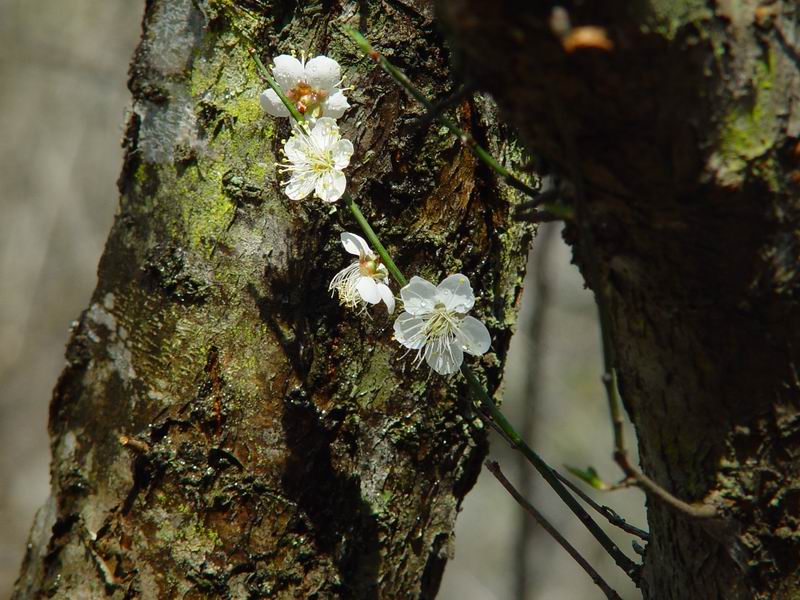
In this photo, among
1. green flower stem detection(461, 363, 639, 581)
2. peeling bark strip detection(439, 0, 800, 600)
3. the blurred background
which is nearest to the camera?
peeling bark strip detection(439, 0, 800, 600)

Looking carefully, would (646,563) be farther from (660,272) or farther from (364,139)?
(364,139)

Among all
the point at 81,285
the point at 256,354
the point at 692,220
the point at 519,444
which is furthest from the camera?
the point at 81,285

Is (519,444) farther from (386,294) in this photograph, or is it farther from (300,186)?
(300,186)

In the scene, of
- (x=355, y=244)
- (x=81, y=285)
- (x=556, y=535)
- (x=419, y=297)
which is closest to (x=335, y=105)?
(x=355, y=244)

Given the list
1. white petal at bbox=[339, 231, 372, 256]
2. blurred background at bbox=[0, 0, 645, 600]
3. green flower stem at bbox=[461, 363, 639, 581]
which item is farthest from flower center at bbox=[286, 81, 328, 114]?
blurred background at bbox=[0, 0, 645, 600]

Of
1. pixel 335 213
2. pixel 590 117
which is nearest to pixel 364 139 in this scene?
pixel 335 213

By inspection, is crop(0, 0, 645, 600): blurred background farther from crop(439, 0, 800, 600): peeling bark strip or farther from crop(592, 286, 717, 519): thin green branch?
crop(592, 286, 717, 519): thin green branch

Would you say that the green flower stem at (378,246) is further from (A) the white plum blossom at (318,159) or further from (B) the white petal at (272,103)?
(B) the white petal at (272,103)
